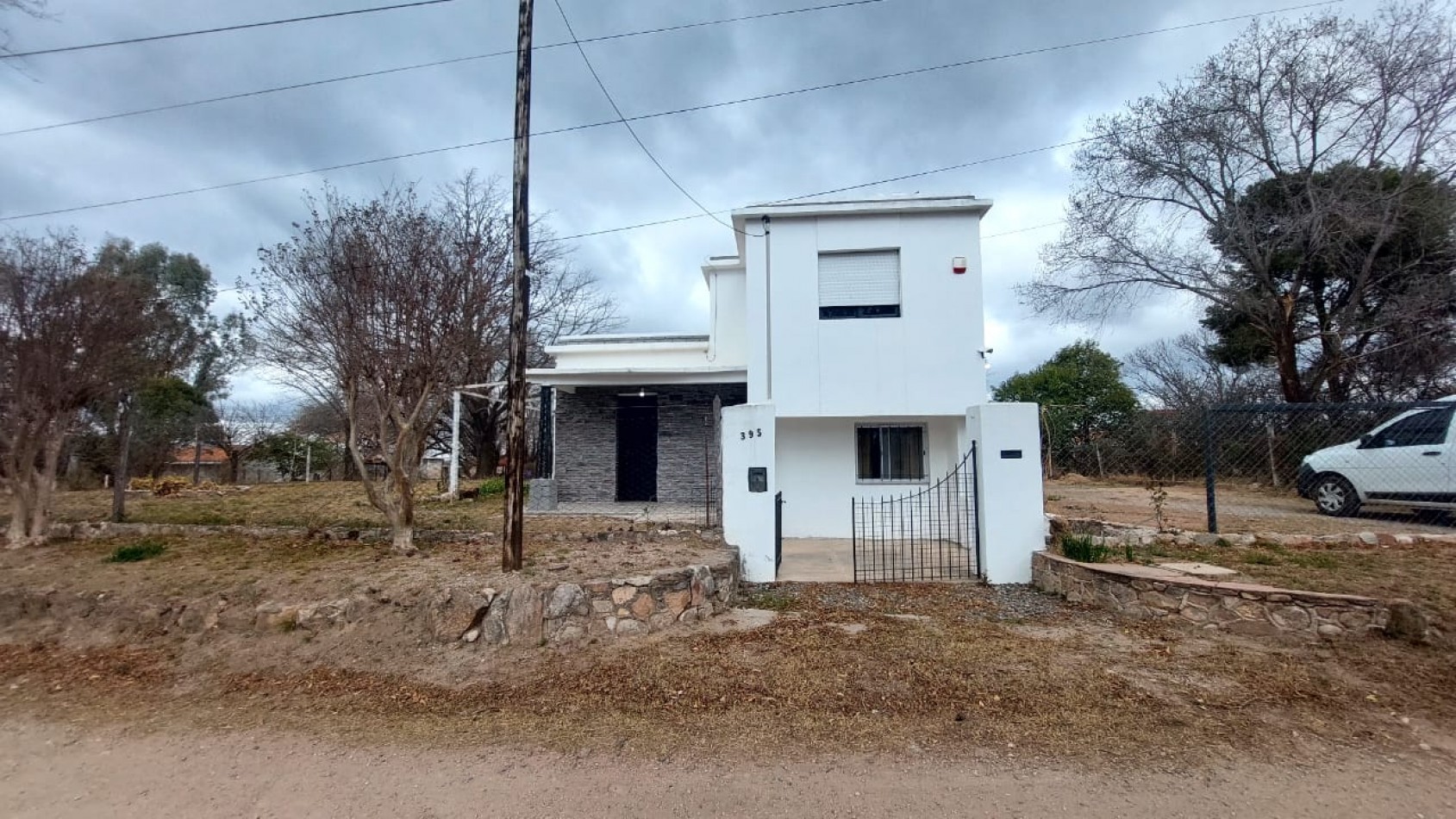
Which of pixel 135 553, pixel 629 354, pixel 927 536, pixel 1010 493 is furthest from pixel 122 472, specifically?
pixel 1010 493

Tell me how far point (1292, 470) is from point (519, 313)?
41.0ft

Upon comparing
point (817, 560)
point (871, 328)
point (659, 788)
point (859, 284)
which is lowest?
point (659, 788)

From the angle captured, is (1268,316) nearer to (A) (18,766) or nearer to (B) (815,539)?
(B) (815,539)

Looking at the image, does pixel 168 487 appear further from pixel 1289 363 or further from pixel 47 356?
pixel 1289 363

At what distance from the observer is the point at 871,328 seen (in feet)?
33.2

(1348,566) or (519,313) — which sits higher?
(519,313)

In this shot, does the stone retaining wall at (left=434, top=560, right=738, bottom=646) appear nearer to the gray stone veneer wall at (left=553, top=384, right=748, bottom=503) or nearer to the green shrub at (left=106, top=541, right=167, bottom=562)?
the green shrub at (left=106, top=541, right=167, bottom=562)

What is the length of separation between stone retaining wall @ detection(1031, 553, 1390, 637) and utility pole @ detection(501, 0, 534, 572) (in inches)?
215

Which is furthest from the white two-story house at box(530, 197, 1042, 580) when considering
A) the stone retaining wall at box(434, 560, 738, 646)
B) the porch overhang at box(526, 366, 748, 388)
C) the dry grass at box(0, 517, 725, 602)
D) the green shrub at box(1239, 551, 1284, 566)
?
the stone retaining wall at box(434, 560, 738, 646)

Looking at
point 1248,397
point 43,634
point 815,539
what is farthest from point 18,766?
point 1248,397

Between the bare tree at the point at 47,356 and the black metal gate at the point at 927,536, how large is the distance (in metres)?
9.47

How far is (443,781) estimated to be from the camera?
320cm

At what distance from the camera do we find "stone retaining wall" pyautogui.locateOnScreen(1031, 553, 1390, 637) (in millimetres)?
4871

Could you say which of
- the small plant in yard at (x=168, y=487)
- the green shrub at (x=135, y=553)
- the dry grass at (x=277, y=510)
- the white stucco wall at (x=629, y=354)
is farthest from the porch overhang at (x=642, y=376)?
the small plant in yard at (x=168, y=487)
